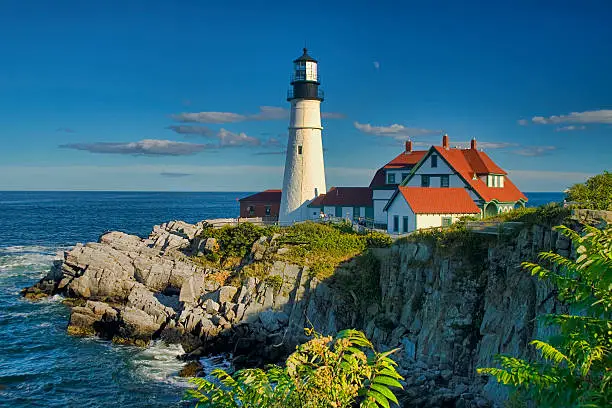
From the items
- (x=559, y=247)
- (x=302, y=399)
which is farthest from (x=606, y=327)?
(x=559, y=247)

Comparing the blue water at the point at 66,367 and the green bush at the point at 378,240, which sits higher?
the green bush at the point at 378,240

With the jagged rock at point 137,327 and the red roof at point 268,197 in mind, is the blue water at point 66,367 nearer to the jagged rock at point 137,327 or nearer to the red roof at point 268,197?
the jagged rock at point 137,327

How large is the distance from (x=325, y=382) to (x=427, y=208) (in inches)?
1054

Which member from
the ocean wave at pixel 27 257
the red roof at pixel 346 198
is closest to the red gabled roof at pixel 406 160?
the red roof at pixel 346 198

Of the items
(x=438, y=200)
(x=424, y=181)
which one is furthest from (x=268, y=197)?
(x=438, y=200)

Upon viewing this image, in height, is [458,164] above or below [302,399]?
above

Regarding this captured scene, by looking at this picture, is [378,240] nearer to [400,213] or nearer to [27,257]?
[400,213]

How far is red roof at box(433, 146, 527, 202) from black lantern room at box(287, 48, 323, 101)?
31.3 feet

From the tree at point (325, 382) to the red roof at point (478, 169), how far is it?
2934cm

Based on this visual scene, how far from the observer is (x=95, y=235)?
65375 mm

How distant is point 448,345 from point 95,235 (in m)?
52.3

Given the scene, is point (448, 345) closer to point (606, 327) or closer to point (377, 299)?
point (377, 299)

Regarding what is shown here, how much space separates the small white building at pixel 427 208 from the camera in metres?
31.4

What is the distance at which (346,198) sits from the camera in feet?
130
